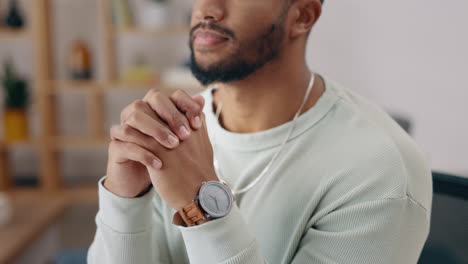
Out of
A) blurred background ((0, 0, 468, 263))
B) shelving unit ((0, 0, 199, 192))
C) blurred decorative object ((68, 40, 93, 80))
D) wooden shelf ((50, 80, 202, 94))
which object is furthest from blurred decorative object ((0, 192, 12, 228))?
blurred decorative object ((68, 40, 93, 80))

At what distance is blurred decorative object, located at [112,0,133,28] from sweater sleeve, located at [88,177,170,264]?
2014 millimetres

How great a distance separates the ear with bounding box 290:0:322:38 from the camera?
1062 mm

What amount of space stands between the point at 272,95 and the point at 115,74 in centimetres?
206

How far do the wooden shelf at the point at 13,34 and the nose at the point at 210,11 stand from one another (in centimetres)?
212

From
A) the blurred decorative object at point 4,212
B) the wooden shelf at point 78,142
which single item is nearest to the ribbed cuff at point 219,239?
the blurred decorative object at point 4,212

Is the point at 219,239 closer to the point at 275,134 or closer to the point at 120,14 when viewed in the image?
the point at 275,134

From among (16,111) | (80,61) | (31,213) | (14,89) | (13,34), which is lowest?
(31,213)

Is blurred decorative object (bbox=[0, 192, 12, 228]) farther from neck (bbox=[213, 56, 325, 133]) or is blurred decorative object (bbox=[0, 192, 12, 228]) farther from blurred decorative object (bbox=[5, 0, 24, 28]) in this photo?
neck (bbox=[213, 56, 325, 133])

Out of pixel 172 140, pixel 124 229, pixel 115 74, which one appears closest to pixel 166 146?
pixel 172 140

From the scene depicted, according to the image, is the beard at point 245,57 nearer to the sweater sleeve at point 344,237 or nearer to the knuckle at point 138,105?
the knuckle at point 138,105

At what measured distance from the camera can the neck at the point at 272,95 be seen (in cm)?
107

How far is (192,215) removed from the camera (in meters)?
0.79

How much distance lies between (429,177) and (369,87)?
2139 mm

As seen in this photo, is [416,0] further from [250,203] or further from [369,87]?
[250,203]
